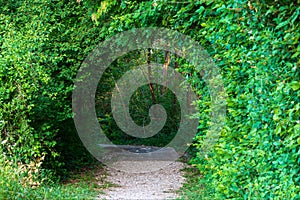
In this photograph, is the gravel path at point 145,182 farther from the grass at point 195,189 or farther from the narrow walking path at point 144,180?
the grass at point 195,189

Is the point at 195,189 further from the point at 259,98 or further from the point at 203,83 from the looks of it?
the point at 259,98

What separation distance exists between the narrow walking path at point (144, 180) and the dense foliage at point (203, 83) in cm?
98

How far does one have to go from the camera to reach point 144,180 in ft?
24.7

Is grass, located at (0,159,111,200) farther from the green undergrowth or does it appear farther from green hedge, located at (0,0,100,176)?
green hedge, located at (0,0,100,176)

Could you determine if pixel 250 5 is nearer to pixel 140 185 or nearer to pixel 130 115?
pixel 140 185

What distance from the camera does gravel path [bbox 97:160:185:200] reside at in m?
6.10

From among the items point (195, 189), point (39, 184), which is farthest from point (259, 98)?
point (39, 184)

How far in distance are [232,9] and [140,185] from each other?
4397mm

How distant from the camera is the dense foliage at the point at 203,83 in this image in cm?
317

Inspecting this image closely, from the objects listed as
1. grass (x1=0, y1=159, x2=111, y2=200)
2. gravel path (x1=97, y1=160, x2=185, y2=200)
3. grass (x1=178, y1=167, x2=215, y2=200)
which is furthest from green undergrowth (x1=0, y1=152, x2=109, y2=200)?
grass (x1=178, y1=167, x2=215, y2=200)

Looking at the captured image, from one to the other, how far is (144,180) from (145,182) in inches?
7.3

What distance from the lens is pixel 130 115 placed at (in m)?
13.0

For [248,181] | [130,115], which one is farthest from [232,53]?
[130,115]

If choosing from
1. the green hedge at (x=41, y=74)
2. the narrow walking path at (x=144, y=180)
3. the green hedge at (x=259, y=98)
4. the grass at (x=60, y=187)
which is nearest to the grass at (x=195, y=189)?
the narrow walking path at (x=144, y=180)
